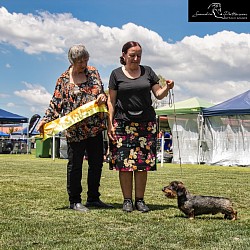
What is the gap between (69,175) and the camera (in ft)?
14.3

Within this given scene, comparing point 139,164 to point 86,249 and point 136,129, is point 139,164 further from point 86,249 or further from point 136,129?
point 86,249

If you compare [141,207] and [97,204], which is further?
[97,204]

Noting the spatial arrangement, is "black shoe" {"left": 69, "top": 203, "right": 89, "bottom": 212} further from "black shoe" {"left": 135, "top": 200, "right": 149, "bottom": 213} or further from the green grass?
"black shoe" {"left": 135, "top": 200, "right": 149, "bottom": 213}

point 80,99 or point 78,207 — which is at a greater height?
point 80,99

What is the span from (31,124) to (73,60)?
2344 cm

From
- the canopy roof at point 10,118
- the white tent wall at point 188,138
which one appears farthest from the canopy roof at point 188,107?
the canopy roof at point 10,118

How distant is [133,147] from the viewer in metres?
4.29

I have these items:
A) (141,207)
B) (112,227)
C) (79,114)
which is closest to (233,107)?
(141,207)

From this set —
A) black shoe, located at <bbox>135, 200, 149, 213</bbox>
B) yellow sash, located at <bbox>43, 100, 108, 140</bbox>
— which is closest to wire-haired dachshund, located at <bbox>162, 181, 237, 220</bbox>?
black shoe, located at <bbox>135, 200, 149, 213</bbox>

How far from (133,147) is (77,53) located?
1.02 metres

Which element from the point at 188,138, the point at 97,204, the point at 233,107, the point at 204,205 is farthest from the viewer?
the point at 188,138

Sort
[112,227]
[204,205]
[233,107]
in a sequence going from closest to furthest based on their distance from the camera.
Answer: [112,227], [204,205], [233,107]

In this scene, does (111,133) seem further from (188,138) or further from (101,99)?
(188,138)

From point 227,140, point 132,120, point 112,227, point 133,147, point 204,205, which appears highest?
point 227,140
